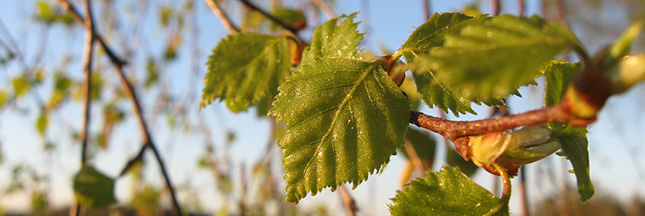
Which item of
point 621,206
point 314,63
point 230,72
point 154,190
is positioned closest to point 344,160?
point 314,63

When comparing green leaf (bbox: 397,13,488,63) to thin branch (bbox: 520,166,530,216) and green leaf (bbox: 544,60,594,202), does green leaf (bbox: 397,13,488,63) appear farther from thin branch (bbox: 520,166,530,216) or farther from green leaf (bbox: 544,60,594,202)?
thin branch (bbox: 520,166,530,216)

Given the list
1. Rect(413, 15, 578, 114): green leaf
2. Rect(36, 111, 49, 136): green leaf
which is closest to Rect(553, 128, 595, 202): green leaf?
Rect(413, 15, 578, 114): green leaf

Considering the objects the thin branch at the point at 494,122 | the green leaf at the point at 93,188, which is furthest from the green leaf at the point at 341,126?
the green leaf at the point at 93,188

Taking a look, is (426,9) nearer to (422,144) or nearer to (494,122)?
(422,144)

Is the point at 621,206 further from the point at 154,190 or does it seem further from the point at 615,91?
the point at 615,91

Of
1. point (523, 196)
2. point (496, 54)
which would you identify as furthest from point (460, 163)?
point (496, 54)

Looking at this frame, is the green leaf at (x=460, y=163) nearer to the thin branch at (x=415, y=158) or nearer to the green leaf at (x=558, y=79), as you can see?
the thin branch at (x=415, y=158)


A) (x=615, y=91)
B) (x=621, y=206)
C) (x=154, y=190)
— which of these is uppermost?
(x=621, y=206)
